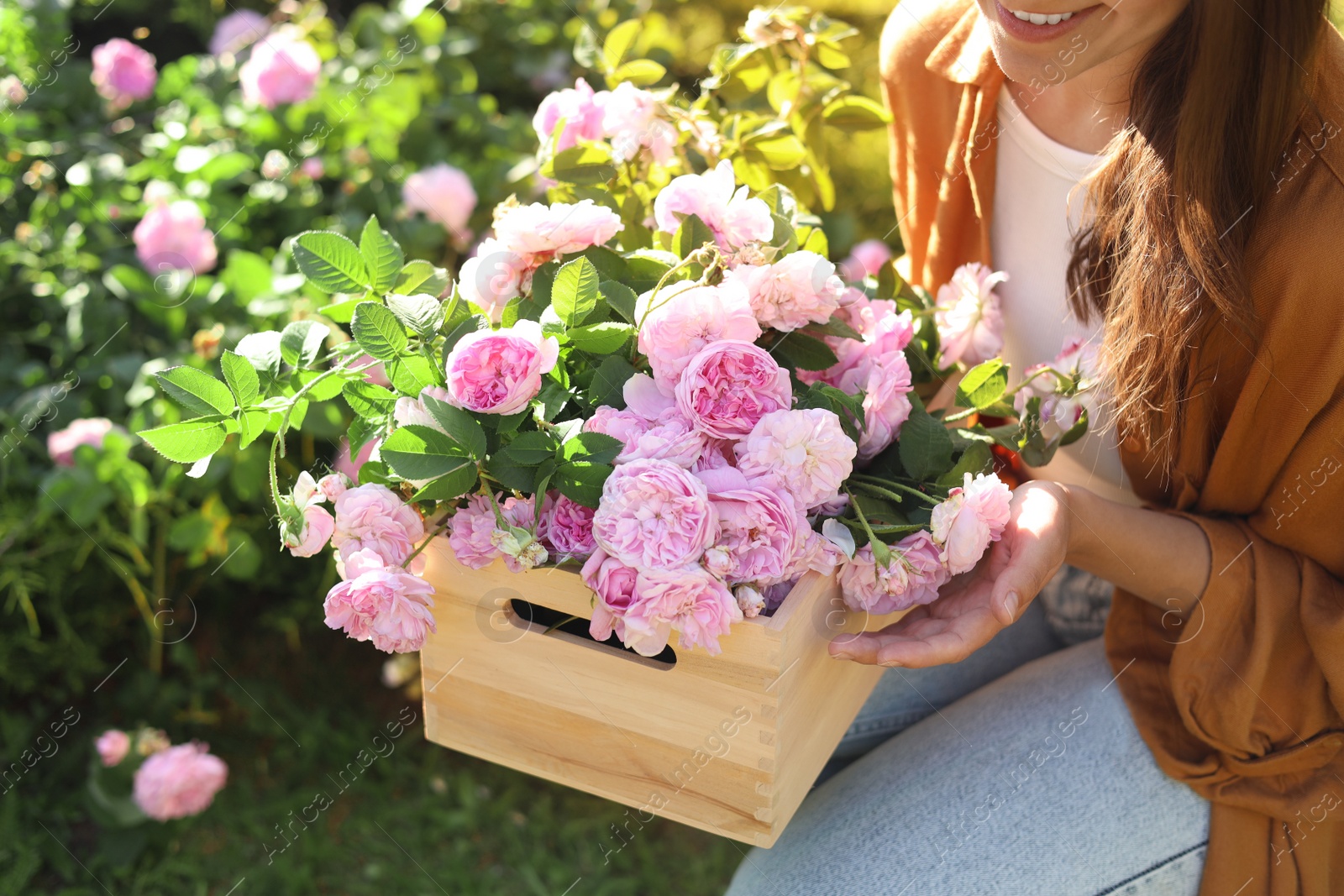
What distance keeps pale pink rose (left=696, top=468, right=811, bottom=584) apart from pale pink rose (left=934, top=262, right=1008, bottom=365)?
0.41m

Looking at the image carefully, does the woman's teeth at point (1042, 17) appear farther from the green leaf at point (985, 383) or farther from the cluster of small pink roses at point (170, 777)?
the cluster of small pink roses at point (170, 777)

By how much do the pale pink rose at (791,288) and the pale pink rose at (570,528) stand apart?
9.1 inches

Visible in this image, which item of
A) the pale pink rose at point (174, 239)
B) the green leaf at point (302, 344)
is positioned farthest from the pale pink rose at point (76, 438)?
the green leaf at point (302, 344)

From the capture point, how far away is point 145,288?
1.64 meters

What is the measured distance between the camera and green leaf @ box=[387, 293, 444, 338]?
2.92ft

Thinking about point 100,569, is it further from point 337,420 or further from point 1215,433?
point 1215,433

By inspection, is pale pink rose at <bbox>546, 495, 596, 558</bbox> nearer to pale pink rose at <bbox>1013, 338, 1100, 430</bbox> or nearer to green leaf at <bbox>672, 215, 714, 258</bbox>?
green leaf at <bbox>672, 215, 714, 258</bbox>

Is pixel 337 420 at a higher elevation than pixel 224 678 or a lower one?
higher

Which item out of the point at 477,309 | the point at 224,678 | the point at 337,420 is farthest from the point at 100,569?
the point at 477,309

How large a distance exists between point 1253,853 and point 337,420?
119cm

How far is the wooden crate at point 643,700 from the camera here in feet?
2.92

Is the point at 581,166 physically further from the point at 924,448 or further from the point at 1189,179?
the point at 1189,179

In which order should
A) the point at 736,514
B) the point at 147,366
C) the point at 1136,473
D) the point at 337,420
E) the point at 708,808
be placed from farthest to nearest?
the point at 147,366, the point at 337,420, the point at 1136,473, the point at 708,808, the point at 736,514

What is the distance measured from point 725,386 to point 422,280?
342 mm
